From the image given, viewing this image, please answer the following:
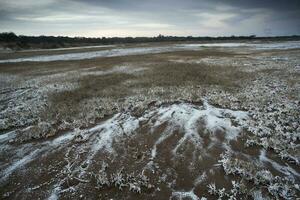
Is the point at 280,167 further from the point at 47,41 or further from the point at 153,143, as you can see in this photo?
the point at 47,41

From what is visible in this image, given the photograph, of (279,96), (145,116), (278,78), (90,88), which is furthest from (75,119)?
(278,78)

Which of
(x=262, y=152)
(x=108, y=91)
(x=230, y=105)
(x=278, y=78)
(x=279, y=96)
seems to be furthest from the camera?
(x=278, y=78)

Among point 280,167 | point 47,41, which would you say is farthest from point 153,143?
point 47,41

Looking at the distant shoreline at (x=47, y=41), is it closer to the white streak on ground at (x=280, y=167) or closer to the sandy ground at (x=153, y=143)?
the sandy ground at (x=153, y=143)

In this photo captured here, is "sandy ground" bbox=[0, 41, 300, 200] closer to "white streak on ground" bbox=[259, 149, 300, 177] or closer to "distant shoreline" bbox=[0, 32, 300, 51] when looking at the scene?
"white streak on ground" bbox=[259, 149, 300, 177]

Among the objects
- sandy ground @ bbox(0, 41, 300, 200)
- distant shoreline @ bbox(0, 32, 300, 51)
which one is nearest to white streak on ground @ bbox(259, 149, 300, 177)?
sandy ground @ bbox(0, 41, 300, 200)

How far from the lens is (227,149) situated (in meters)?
8.31

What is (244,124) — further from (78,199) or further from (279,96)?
(78,199)

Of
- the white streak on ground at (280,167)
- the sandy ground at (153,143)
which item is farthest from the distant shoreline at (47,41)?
the white streak on ground at (280,167)

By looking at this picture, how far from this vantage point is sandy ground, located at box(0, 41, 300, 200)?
6559 millimetres

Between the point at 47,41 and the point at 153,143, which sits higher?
the point at 47,41

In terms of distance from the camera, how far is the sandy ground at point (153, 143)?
21.5 ft

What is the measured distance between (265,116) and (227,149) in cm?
401

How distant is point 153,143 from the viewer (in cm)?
895
